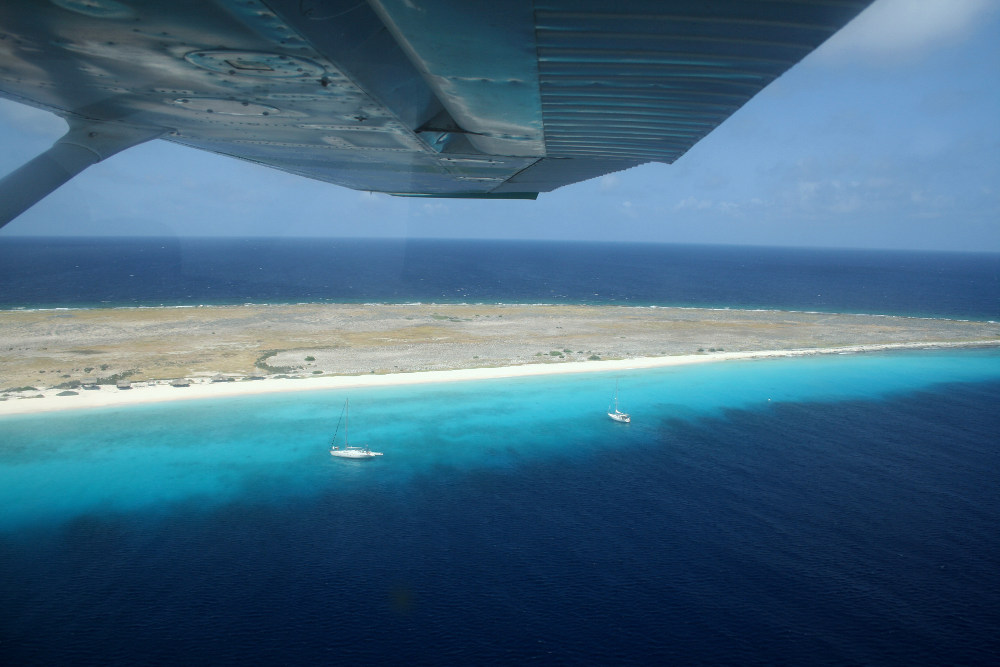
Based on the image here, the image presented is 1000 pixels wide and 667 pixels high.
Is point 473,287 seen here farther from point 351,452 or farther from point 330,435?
point 351,452

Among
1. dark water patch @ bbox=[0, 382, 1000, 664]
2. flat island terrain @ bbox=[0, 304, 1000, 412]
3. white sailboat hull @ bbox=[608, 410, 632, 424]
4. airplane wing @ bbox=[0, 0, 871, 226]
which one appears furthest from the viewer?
flat island terrain @ bbox=[0, 304, 1000, 412]

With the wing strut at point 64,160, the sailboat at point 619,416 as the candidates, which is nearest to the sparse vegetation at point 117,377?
the sailboat at point 619,416

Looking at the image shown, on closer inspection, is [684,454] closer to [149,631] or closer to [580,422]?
[580,422]

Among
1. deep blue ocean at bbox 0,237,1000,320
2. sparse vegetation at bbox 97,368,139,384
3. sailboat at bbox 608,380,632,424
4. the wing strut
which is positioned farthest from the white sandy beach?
deep blue ocean at bbox 0,237,1000,320

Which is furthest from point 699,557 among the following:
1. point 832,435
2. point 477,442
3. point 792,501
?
point 832,435

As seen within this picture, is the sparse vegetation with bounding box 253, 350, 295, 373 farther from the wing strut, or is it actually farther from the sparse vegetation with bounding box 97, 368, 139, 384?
the wing strut

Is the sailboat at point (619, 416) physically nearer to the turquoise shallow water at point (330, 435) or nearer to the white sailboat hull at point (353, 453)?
the turquoise shallow water at point (330, 435)
